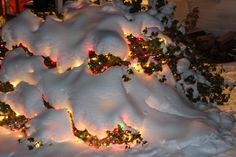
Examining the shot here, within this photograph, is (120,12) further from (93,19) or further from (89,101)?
(89,101)

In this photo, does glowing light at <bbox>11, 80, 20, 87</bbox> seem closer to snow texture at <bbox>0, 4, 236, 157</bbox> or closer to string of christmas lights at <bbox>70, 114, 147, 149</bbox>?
snow texture at <bbox>0, 4, 236, 157</bbox>

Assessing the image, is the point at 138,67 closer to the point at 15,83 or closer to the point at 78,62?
the point at 78,62

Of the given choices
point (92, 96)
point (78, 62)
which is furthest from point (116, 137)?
point (78, 62)

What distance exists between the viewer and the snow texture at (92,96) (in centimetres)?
516

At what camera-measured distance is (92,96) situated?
521 centimetres

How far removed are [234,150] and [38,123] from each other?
2.63m

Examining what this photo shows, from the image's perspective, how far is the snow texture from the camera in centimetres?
516

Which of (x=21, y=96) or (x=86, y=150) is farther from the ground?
(x=21, y=96)

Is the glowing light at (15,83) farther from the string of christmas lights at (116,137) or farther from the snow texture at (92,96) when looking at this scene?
the string of christmas lights at (116,137)

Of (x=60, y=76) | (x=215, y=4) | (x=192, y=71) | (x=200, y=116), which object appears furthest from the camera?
(x=215, y=4)

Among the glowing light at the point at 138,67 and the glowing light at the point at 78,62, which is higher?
the glowing light at the point at 78,62

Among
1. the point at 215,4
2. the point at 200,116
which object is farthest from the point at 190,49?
the point at 215,4

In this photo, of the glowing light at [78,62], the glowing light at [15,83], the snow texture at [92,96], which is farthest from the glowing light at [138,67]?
the glowing light at [15,83]

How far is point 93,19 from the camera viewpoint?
5.96 m
